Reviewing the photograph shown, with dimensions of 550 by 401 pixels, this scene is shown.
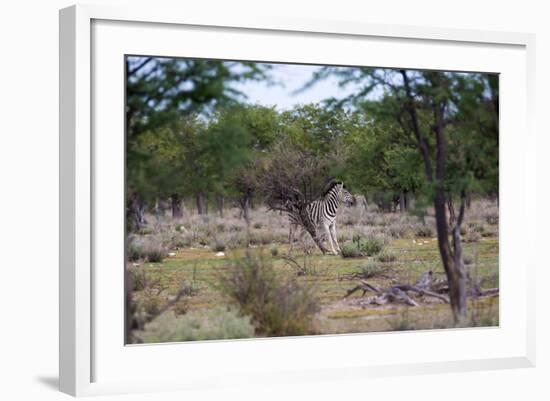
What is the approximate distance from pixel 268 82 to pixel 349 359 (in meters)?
2.83

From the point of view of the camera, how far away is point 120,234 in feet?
29.9

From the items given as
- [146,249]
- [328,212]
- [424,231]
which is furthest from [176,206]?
[424,231]

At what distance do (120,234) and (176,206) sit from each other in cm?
110

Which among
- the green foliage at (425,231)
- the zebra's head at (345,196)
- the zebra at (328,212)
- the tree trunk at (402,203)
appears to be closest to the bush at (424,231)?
the green foliage at (425,231)

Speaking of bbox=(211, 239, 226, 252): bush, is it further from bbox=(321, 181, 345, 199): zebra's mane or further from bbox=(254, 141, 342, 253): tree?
bbox=(321, 181, 345, 199): zebra's mane

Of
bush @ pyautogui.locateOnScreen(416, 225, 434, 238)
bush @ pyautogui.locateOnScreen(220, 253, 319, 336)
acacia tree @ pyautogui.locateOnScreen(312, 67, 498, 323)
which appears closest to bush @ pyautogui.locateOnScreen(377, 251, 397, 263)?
bush @ pyautogui.locateOnScreen(416, 225, 434, 238)

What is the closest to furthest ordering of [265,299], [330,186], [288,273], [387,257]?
[265,299] < [288,273] < [387,257] < [330,186]

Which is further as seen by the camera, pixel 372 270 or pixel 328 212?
pixel 328 212

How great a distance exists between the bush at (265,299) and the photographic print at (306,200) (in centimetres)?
1

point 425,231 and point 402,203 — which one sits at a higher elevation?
point 402,203

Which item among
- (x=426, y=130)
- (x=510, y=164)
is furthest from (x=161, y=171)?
(x=510, y=164)

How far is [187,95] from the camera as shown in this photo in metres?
9.62

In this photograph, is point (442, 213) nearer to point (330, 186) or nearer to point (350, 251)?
point (350, 251)

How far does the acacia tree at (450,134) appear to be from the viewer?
10547 mm
